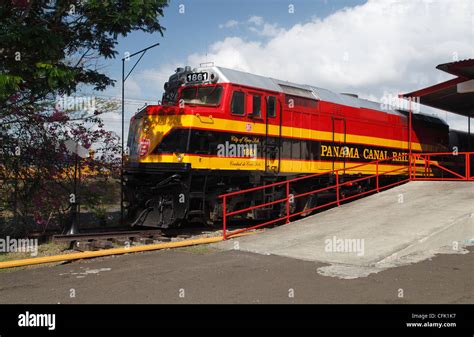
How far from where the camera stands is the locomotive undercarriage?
11461 millimetres

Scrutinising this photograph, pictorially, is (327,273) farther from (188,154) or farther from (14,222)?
(14,222)

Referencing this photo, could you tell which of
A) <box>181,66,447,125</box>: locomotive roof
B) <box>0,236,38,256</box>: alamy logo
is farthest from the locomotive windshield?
<box>0,236,38,256</box>: alamy logo

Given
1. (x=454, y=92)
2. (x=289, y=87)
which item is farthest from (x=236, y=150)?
(x=454, y=92)

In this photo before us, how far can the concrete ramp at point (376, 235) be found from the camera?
8.29 meters

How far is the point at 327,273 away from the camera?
736cm

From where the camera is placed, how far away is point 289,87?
14.1 metres

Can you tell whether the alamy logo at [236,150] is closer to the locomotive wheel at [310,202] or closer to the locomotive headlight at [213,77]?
the locomotive headlight at [213,77]

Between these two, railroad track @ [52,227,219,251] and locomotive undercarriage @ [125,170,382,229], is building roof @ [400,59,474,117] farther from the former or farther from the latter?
railroad track @ [52,227,219,251]

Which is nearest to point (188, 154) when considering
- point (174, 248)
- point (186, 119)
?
point (186, 119)

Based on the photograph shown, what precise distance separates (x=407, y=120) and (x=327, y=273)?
45.4 feet

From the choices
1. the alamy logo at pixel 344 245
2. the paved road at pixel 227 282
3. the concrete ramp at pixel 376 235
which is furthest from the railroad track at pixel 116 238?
the alamy logo at pixel 344 245
